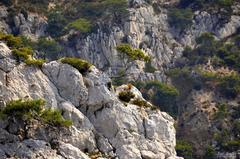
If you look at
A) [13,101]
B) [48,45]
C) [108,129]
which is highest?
[13,101]

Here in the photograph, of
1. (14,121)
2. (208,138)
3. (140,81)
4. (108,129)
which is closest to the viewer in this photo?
(14,121)

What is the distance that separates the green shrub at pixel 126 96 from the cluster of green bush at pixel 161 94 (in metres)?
76.4

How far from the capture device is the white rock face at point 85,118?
78188 millimetres

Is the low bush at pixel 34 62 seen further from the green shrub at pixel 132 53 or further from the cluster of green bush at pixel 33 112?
the green shrub at pixel 132 53

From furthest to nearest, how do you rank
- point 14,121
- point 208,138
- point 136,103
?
point 208,138 < point 136,103 < point 14,121

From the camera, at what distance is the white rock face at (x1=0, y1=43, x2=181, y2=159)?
78188 millimetres

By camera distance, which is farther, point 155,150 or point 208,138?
point 208,138

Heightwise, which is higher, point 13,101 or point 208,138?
point 13,101

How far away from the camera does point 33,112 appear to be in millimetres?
78062

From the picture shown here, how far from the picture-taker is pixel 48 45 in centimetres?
18362

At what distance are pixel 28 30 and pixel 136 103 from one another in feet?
352

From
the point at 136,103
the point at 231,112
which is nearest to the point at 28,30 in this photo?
the point at 231,112

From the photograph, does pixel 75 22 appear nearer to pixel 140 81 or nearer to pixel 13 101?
pixel 140 81

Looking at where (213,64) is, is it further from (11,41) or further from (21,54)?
(21,54)
